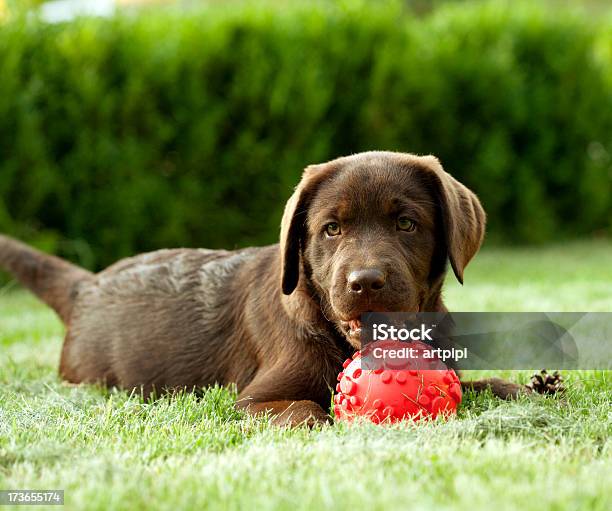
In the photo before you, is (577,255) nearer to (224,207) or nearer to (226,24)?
(224,207)

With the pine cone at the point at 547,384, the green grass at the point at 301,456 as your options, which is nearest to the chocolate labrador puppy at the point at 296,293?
the pine cone at the point at 547,384

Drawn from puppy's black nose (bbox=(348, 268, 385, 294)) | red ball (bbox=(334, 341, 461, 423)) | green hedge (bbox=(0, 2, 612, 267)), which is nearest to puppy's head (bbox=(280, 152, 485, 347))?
puppy's black nose (bbox=(348, 268, 385, 294))

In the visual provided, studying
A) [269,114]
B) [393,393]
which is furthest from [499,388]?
[269,114]

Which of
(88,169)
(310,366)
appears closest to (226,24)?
(88,169)

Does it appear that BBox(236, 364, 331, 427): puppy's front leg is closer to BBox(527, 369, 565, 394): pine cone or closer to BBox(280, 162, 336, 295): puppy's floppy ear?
BBox(280, 162, 336, 295): puppy's floppy ear

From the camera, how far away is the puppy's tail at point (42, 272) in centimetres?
515

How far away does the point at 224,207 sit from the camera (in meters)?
10.3

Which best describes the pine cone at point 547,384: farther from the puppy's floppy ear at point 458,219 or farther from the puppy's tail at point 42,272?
the puppy's tail at point 42,272

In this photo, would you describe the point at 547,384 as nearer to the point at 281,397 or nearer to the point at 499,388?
the point at 499,388

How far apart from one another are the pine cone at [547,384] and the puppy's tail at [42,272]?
2.73 m

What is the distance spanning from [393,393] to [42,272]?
9.17 feet

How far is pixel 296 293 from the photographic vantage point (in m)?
3.87

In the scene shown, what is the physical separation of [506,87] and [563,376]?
842 cm

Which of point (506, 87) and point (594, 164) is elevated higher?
point (506, 87)
